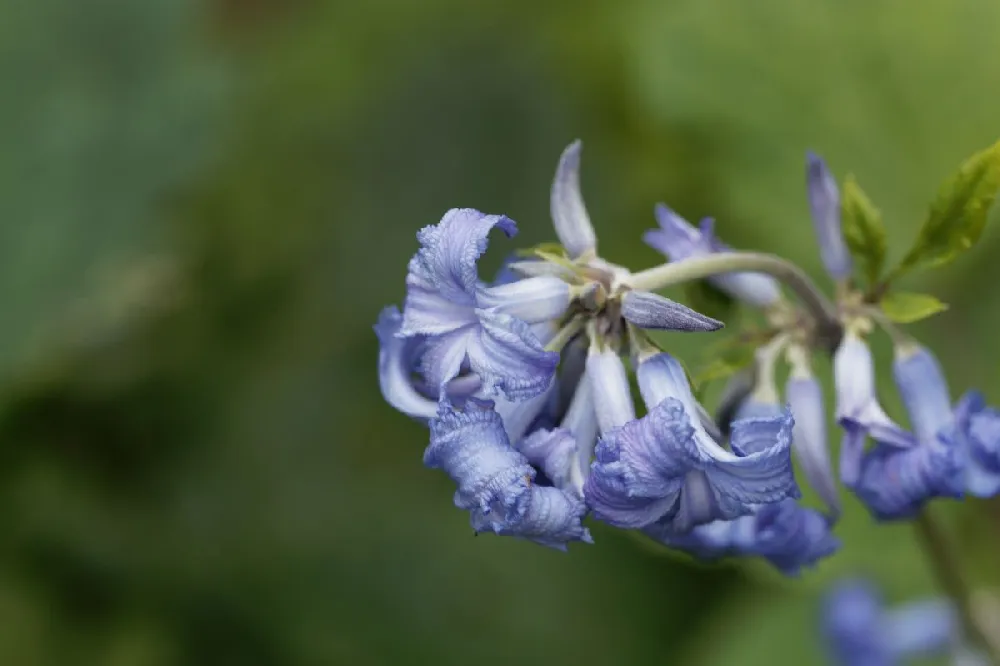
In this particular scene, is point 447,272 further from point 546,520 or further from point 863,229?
point 863,229

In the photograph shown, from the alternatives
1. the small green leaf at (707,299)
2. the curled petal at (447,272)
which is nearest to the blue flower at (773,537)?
the small green leaf at (707,299)

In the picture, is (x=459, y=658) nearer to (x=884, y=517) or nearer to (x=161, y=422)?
(x=161, y=422)

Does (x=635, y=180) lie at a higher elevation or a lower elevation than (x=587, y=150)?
lower

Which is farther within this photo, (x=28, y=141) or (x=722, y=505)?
(x=28, y=141)

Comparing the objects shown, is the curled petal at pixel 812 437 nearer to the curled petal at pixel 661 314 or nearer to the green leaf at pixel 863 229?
the green leaf at pixel 863 229

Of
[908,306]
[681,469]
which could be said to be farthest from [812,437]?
[681,469]

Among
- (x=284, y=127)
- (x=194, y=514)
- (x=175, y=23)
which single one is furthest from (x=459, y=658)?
(x=175, y=23)

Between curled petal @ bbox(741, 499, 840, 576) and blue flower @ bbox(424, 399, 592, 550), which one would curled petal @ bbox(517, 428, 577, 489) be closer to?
blue flower @ bbox(424, 399, 592, 550)
